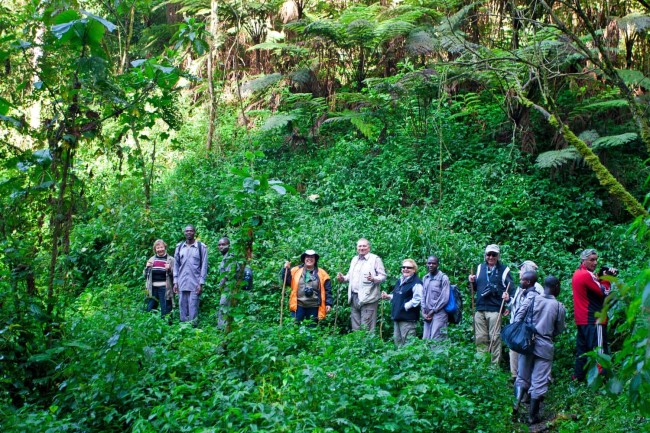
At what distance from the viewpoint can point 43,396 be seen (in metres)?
6.47

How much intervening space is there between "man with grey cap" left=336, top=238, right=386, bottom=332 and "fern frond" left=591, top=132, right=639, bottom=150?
5677 millimetres

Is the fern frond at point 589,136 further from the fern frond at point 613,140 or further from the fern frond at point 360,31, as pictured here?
the fern frond at point 360,31

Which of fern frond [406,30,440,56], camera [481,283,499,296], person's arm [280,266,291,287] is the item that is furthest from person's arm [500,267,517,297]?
fern frond [406,30,440,56]

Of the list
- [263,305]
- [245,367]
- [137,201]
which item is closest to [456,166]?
[263,305]

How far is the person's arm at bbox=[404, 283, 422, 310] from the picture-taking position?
387 inches

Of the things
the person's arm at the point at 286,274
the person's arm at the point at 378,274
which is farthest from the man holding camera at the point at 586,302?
the person's arm at the point at 286,274

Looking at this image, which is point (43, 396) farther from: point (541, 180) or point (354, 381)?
point (541, 180)

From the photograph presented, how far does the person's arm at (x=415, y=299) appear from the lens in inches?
387

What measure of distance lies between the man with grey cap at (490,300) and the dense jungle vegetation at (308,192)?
694mm

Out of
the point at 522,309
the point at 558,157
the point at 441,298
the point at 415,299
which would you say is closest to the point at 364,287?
the point at 415,299

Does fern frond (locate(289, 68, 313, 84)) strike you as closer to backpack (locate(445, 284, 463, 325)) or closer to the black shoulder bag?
backpack (locate(445, 284, 463, 325))

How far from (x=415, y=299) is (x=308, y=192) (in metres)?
6.66

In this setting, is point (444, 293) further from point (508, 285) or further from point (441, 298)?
point (508, 285)

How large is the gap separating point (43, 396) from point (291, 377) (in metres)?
2.42
